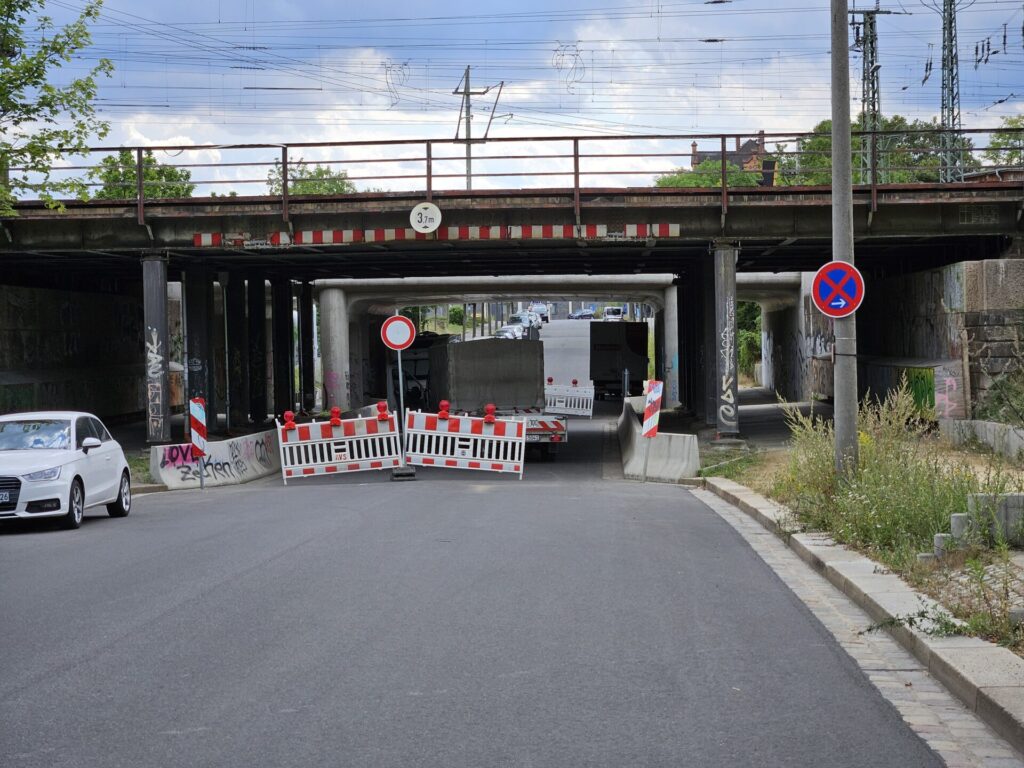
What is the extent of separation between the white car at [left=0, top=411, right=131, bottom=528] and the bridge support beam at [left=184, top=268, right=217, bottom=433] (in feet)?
51.9

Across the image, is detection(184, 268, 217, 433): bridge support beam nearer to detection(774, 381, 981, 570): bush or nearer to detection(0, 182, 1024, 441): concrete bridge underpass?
detection(0, 182, 1024, 441): concrete bridge underpass

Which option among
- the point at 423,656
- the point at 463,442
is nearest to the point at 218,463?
the point at 463,442

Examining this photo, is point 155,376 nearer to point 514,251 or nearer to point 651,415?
point 514,251

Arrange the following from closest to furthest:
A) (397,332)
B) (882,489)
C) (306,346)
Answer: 1. (882,489)
2. (397,332)
3. (306,346)

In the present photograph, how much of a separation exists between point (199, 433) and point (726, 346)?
11.4 metres

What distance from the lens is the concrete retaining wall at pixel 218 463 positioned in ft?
74.2

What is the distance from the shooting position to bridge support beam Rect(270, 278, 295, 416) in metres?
39.8

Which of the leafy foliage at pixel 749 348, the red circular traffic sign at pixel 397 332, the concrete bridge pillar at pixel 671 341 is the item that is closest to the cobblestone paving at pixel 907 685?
the red circular traffic sign at pixel 397 332

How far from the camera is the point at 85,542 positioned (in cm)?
1317

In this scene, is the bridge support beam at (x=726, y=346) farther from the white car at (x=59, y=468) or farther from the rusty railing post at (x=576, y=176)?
the white car at (x=59, y=468)

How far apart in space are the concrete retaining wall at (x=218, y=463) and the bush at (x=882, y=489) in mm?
12738

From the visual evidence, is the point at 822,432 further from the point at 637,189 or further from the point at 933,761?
the point at 637,189

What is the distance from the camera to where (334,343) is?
47.0 m

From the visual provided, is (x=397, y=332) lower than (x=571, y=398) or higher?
higher
